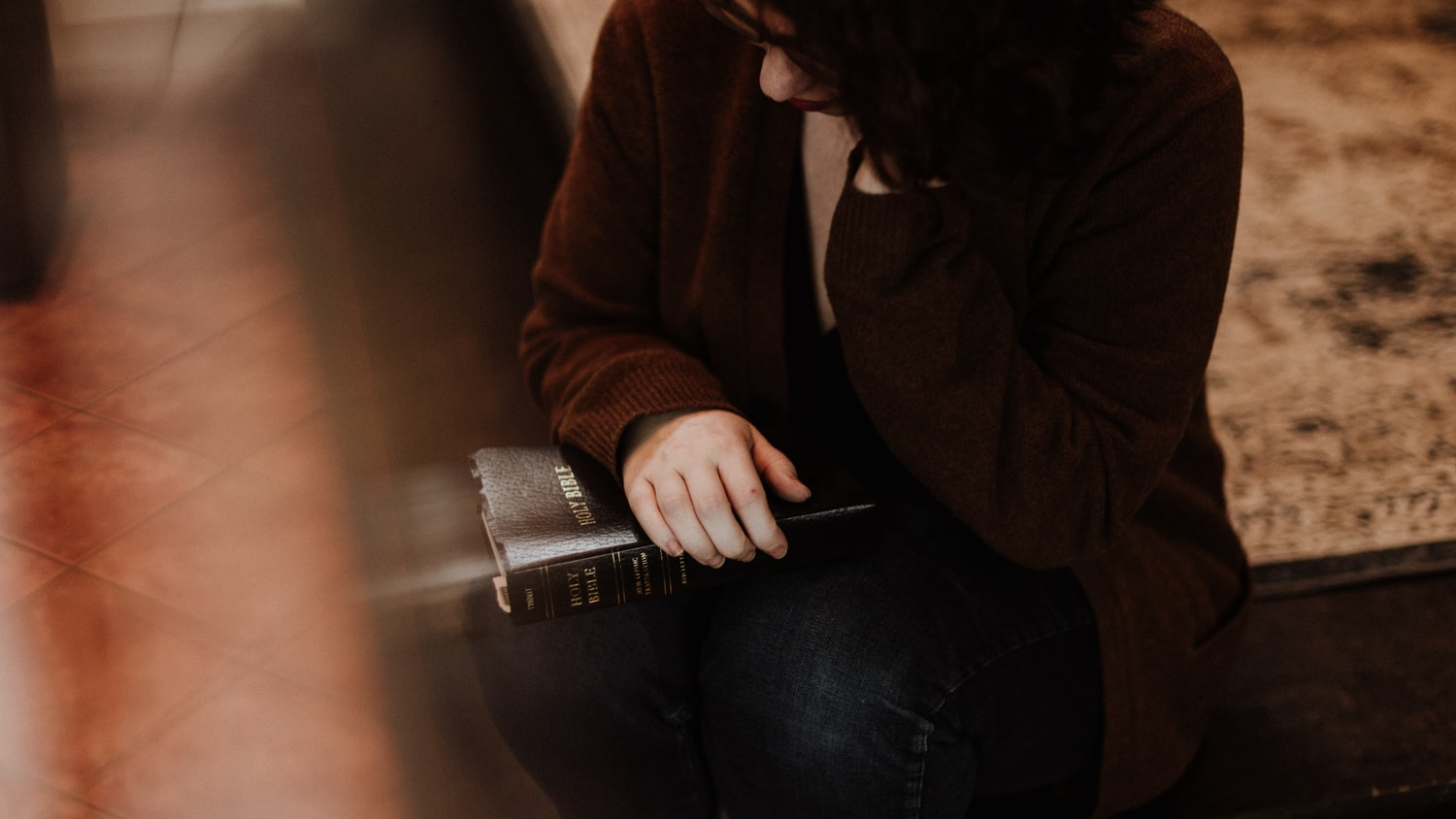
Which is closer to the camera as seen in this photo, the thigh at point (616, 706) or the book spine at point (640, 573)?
the book spine at point (640, 573)

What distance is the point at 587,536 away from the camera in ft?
2.42

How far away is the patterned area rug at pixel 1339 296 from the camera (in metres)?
1.29

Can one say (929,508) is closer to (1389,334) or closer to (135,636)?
(135,636)

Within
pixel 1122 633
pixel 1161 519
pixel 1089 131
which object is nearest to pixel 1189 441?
pixel 1161 519

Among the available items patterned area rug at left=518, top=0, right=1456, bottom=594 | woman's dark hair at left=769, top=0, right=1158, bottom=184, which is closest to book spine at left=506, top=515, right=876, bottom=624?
woman's dark hair at left=769, top=0, right=1158, bottom=184

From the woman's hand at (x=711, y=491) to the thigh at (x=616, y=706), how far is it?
126 millimetres

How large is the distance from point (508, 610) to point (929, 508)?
317 mm

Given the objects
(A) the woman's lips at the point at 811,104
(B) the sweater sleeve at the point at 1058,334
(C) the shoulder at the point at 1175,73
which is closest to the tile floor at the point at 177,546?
(B) the sweater sleeve at the point at 1058,334

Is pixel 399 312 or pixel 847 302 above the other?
pixel 847 302

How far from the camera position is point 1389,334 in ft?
5.08

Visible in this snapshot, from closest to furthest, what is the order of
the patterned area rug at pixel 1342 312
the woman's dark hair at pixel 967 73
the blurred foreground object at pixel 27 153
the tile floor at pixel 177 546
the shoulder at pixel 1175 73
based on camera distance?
the woman's dark hair at pixel 967 73, the shoulder at pixel 1175 73, the tile floor at pixel 177 546, the patterned area rug at pixel 1342 312, the blurred foreground object at pixel 27 153

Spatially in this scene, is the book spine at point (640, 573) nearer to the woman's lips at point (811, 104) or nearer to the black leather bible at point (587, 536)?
the black leather bible at point (587, 536)

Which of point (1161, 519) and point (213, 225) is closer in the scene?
point (1161, 519)

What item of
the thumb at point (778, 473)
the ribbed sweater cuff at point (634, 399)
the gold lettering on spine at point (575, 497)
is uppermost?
the ribbed sweater cuff at point (634, 399)
